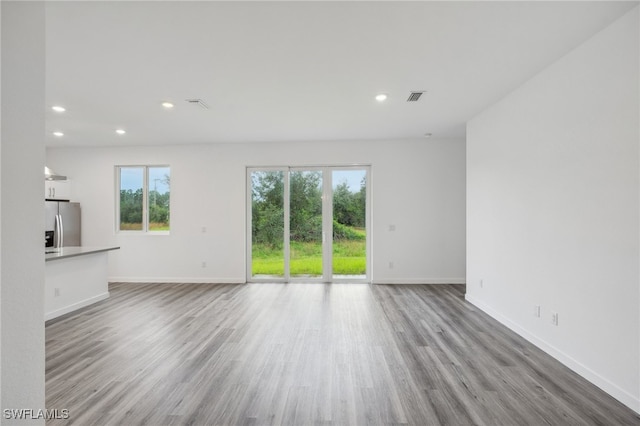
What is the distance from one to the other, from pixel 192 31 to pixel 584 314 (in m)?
3.82

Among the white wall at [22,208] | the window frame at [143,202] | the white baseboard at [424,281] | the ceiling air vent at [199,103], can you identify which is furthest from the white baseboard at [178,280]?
the white wall at [22,208]

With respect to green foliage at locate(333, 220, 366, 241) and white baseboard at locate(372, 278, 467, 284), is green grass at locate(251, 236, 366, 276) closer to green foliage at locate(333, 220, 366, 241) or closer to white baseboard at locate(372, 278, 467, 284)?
green foliage at locate(333, 220, 366, 241)

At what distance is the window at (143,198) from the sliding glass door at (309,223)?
1.75 m

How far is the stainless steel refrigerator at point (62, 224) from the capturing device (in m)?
5.62

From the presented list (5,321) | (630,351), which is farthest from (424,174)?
(5,321)

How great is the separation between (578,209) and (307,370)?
2.64 meters

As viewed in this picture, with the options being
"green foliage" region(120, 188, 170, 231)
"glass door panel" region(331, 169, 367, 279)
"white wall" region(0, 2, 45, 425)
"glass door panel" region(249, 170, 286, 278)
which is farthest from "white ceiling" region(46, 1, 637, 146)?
"green foliage" region(120, 188, 170, 231)

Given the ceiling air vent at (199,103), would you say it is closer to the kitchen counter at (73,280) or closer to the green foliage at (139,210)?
the kitchen counter at (73,280)

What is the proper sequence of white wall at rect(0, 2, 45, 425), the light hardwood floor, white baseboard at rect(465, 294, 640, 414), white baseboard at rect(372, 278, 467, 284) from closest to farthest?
white wall at rect(0, 2, 45, 425) → the light hardwood floor → white baseboard at rect(465, 294, 640, 414) → white baseboard at rect(372, 278, 467, 284)

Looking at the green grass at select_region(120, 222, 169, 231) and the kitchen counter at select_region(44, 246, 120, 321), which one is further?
the green grass at select_region(120, 222, 169, 231)

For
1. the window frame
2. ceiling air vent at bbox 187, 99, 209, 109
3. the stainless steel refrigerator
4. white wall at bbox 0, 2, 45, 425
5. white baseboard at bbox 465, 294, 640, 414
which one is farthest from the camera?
the window frame

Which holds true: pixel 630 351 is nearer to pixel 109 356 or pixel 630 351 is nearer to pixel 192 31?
pixel 192 31

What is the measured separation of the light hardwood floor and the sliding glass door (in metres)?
1.77

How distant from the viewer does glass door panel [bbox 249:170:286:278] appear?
6191mm
